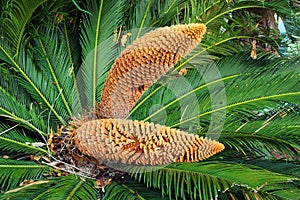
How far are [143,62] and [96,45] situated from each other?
446mm

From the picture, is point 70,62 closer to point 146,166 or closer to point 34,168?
point 34,168

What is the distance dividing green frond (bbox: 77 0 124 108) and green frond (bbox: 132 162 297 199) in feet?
1.79

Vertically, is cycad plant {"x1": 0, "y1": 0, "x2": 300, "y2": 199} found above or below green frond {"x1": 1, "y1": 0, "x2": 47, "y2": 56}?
below

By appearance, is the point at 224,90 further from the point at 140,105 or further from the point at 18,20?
the point at 18,20

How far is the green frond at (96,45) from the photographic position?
5.36 ft

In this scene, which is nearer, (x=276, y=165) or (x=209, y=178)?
(x=209, y=178)

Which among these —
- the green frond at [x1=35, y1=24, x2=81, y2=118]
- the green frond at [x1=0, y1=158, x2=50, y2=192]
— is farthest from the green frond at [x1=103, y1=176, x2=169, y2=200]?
the green frond at [x1=35, y1=24, x2=81, y2=118]

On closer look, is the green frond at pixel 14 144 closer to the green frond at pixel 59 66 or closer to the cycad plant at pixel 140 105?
the cycad plant at pixel 140 105

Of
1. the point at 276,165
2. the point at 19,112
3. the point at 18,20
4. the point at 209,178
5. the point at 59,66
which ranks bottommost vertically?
the point at 276,165

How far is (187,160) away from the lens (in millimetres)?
1254

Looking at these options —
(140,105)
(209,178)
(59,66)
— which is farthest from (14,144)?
(209,178)

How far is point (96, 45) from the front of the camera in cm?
166

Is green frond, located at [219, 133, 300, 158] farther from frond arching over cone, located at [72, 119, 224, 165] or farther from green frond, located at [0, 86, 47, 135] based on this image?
green frond, located at [0, 86, 47, 135]

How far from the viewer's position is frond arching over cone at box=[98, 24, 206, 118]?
1.19 meters
